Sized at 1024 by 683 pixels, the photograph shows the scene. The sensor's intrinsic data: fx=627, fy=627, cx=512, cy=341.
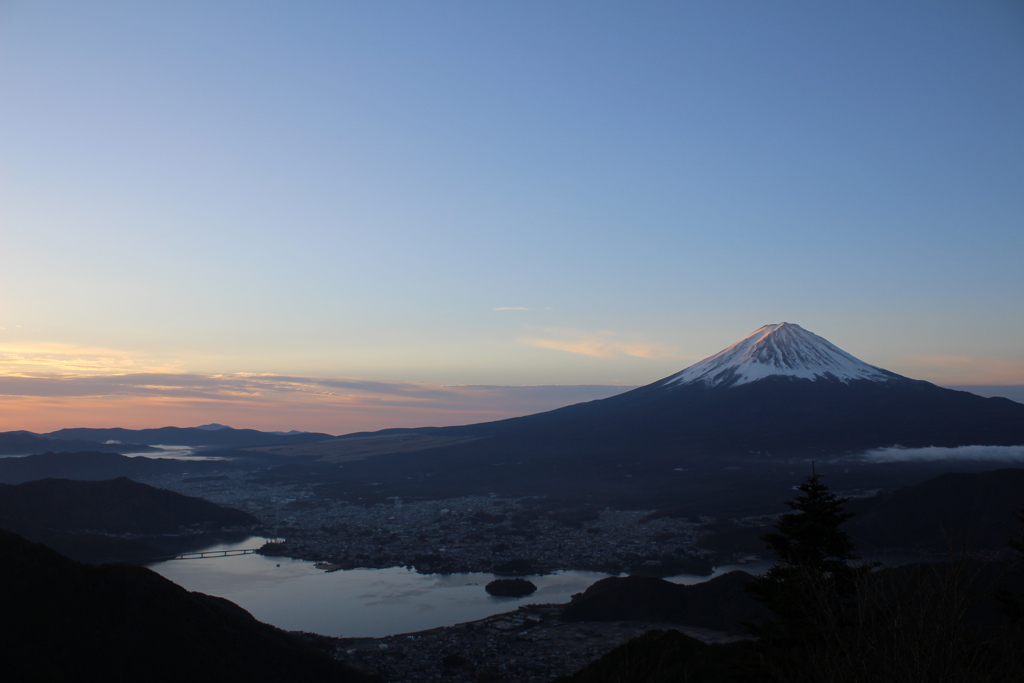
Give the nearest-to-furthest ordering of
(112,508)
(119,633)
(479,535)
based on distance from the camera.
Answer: (119,633), (479,535), (112,508)

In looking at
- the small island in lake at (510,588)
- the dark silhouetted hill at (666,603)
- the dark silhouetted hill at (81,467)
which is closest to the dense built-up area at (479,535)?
the small island in lake at (510,588)

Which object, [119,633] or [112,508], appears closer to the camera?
[119,633]

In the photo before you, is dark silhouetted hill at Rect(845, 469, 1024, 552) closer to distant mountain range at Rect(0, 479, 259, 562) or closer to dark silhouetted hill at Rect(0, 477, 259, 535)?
distant mountain range at Rect(0, 479, 259, 562)

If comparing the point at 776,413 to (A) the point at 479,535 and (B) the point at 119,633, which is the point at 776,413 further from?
(B) the point at 119,633

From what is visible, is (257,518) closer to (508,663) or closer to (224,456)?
(508,663)

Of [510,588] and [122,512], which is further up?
[510,588]

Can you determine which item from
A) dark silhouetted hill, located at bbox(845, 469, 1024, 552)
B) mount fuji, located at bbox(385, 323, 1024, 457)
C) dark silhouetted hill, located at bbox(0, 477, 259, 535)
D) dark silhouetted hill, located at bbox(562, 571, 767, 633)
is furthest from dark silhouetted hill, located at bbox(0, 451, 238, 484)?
dark silhouetted hill, located at bbox(845, 469, 1024, 552)

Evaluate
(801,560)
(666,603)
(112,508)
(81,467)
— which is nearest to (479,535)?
(666,603)

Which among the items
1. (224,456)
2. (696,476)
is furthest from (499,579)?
(224,456)
